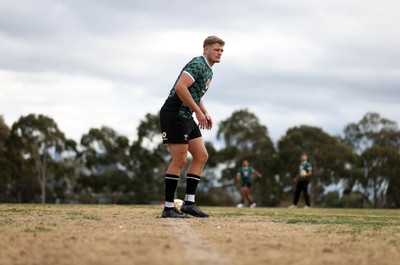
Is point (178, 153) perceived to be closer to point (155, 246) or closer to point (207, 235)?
point (207, 235)

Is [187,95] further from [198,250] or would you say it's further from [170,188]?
[198,250]

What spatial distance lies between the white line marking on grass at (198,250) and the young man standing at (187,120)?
2.39m

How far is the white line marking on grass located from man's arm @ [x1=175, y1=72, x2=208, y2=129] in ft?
7.85

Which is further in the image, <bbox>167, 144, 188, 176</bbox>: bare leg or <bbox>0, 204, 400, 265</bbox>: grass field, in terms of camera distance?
<bbox>167, 144, 188, 176</bbox>: bare leg

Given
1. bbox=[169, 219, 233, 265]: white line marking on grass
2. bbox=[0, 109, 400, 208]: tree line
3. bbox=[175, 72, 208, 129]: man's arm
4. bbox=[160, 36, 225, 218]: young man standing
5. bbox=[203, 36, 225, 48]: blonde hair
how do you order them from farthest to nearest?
bbox=[0, 109, 400, 208]: tree line < bbox=[203, 36, 225, 48]: blonde hair < bbox=[160, 36, 225, 218]: young man standing < bbox=[175, 72, 208, 129]: man's arm < bbox=[169, 219, 233, 265]: white line marking on grass

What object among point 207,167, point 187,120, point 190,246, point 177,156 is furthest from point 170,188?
point 207,167

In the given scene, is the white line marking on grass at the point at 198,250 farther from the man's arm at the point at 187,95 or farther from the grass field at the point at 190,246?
the man's arm at the point at 187,95

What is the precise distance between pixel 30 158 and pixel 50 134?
9.95ft

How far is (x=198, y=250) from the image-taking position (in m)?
4.57

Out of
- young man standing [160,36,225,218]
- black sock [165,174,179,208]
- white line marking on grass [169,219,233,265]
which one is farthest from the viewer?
black sock [165,174,179,208]

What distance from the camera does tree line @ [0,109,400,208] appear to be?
61.1m

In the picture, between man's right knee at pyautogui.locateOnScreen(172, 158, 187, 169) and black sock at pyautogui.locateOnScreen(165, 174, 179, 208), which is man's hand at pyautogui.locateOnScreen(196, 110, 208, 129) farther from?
black sock at pyautogui.locateOnScreen(165, 174, 179, 208)

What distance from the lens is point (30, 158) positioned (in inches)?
2488

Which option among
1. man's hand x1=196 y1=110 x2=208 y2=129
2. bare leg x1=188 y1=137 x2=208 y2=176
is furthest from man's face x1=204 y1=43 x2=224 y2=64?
bare leg x1=188 y1=137 x2=208 y2=176
